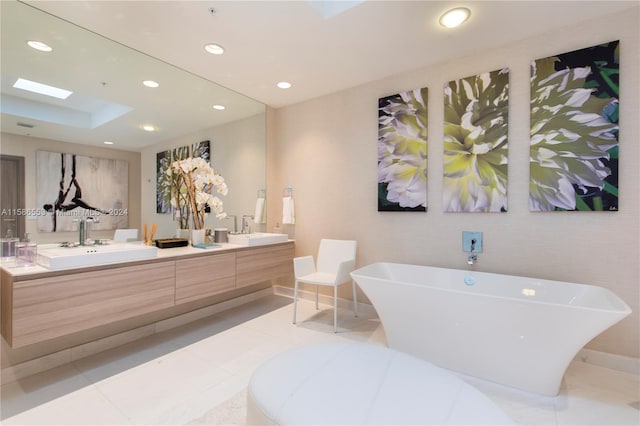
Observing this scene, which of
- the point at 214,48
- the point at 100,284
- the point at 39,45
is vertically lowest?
the point at 100,284

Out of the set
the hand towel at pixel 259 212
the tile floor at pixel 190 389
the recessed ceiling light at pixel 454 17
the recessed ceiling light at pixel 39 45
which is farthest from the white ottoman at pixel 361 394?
the recessed ceiling light at pixel 39 45

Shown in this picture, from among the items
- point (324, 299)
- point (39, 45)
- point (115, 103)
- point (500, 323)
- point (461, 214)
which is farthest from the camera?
point (324, 299)

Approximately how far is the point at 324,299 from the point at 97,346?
7.29ft

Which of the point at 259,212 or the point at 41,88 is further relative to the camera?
the point at 259,212

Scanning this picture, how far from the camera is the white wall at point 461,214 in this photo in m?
2.06

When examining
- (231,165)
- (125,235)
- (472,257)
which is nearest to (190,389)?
(125,235)

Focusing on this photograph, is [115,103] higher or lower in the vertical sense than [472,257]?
higher

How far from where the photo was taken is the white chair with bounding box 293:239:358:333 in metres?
2.92

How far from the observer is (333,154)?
11.3 ft

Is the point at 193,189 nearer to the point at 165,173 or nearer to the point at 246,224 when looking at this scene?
the point at 165,173

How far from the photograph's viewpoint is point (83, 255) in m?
1.92

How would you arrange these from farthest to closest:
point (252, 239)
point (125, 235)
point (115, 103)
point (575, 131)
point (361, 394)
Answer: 1. point (252, 239)
2. point (125, 235)
3. point (115, 103)
4. point (575, 131)
5. point (361, 394)

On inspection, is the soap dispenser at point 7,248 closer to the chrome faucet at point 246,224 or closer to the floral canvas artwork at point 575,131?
the chrome faucet at point 246,224

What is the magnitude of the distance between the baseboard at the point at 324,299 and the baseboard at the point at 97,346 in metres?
0.76
